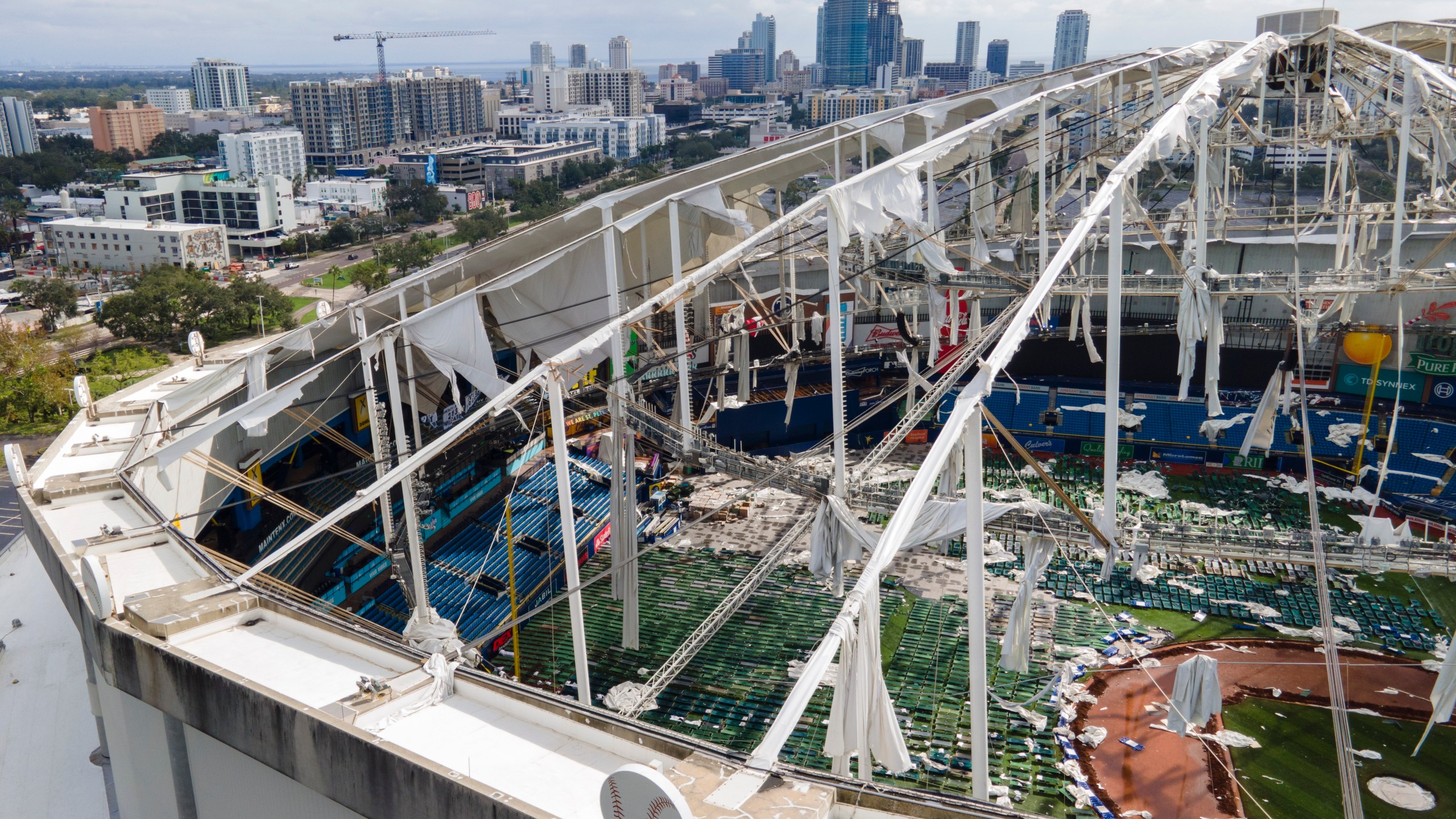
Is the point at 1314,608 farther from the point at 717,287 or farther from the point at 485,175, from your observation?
the point at 485,175

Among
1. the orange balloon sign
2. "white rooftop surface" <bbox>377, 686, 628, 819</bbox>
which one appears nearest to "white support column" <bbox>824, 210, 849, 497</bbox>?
"white rooftop surface" <bbox>377, 686, 628, 819</bbox>

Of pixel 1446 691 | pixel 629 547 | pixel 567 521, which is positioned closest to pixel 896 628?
pixel 629 547

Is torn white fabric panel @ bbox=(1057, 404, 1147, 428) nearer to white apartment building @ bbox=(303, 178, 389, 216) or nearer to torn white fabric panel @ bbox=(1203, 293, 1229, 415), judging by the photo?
torn white fabric panel @ bbox=(1203, 293, 1229, 415)

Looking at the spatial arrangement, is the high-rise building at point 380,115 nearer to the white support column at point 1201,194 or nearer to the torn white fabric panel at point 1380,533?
the white support column at point 1201,194

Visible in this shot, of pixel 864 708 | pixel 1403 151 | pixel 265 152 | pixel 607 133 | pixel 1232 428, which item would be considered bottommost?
pixel 1232 428

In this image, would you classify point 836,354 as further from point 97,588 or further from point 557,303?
point 97,588

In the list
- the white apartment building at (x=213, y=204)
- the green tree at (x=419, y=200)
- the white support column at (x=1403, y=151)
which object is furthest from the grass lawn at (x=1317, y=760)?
the green tree at (x=419, y=200)
